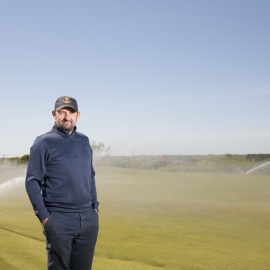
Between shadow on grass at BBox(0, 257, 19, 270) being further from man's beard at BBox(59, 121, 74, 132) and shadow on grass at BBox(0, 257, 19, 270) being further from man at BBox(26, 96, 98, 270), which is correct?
man's beard at BBox(59, 121, 74, 132)

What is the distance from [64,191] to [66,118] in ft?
2.20

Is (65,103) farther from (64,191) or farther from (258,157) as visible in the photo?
(258,157)

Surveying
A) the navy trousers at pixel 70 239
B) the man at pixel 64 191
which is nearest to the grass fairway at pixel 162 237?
the navy trousers at pixel 70 239

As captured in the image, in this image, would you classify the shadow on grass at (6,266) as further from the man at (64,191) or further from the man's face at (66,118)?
the man's face at (66,118)

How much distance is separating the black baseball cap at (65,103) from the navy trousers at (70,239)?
0.97m

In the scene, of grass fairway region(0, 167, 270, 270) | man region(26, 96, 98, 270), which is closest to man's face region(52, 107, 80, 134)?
man region(26, 96, 98, 270)

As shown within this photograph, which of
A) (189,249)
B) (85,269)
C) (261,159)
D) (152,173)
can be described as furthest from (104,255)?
(261,159)

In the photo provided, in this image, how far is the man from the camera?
3525 mm

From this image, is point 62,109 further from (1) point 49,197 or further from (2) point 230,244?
(2) point 230,244

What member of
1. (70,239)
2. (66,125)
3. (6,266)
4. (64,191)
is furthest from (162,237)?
(66,125)

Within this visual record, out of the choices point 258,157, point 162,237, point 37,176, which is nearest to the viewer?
point 37,176

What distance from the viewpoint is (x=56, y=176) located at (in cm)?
360

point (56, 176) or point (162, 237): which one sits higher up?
point (56, 176)

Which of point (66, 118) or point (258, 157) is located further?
point (258, 157)
